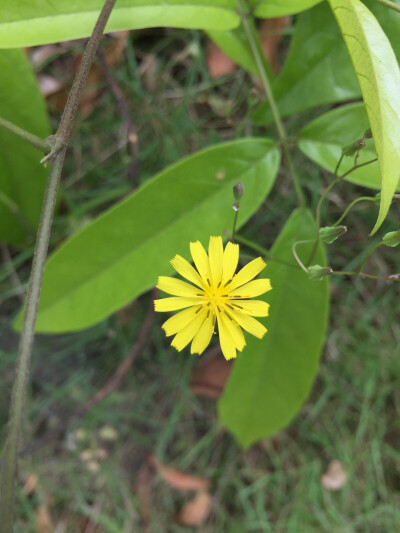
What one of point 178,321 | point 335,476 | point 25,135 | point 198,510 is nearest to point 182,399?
point 198,510

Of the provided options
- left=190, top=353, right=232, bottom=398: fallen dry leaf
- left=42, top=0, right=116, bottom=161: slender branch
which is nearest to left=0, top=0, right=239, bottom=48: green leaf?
left=42, top=0, right=116, bottom=161: slender branch

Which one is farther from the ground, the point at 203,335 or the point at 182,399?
the point at 182,399

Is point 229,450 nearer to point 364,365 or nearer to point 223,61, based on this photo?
point 364,365

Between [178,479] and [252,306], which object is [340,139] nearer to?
[252,306]

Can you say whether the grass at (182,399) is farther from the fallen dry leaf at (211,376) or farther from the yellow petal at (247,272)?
the yellow petal at (247,272)

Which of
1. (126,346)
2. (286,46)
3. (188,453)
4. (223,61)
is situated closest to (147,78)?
(223,61)
